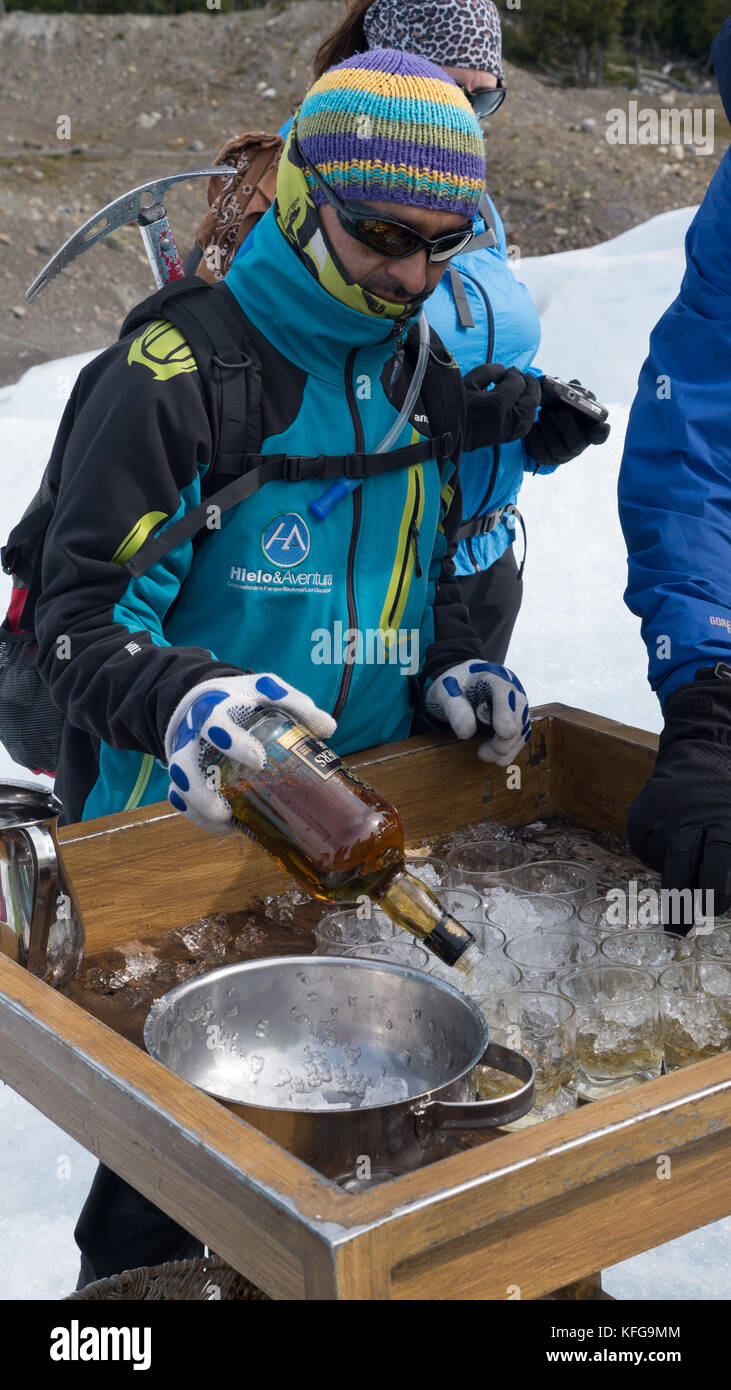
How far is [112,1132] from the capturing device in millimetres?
1215

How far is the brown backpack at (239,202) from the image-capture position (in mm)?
2834

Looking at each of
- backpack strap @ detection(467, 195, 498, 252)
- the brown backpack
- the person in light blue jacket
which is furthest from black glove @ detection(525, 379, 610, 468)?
the brown backpack

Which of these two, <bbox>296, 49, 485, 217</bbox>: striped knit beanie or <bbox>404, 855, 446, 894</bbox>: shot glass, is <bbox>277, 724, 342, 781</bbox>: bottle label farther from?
<bbox>296, 49, 485, 217</bbox>: striped knit beanie

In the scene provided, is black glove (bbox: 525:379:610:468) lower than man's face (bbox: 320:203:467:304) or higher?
lower

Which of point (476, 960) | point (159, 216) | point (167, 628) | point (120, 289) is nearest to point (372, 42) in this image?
point (159, 216)

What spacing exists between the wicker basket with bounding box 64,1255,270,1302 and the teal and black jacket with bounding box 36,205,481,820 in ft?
1.86

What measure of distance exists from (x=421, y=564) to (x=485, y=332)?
2.89ft

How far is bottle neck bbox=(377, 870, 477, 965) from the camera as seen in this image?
1384 mm

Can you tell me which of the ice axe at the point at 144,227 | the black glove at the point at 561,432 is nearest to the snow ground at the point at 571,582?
the black glove at the point at 561,432

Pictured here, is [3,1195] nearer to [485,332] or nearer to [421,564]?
[421,564]

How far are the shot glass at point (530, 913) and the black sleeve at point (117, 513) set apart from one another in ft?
1.37

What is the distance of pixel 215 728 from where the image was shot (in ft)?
4.33

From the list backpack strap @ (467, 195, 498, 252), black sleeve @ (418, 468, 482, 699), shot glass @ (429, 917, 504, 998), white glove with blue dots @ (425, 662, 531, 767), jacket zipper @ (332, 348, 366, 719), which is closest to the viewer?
shot glass @ (429, 917, 504, 998)

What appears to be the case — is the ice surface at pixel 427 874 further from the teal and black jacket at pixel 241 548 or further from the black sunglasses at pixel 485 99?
the black sunglasses at pixel 485 99
